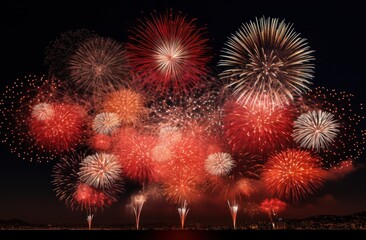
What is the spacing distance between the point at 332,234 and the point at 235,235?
10800 mm

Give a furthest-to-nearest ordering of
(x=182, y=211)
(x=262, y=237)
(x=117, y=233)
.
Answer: (x=182, y=211) < (x=117, y=233) < (x=262, y=237)

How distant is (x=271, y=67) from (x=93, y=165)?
2544cm

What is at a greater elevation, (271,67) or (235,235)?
(271,67)

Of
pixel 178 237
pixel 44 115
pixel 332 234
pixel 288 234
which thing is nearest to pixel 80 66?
pixel 44 115

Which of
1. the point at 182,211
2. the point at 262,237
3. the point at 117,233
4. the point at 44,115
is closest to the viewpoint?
the point at 262,237

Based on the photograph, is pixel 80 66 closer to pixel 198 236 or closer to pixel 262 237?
pixel 198 236

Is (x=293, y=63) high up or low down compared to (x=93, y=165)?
up

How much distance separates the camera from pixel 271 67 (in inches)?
1807

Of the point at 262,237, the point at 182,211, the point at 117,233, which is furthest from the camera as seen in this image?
the point at 182,211

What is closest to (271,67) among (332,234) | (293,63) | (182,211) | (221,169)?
(293,63)

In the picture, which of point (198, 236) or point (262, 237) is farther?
point (198, 236)

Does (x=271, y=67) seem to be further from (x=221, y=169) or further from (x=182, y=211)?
(x=182, y=211)

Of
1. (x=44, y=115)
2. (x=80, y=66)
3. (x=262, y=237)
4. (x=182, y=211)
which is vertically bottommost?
(x=262, y=237)

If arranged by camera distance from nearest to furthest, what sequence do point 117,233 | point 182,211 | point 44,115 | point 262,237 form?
point 262,237
point 117,233
point 44,115
point 182,211
